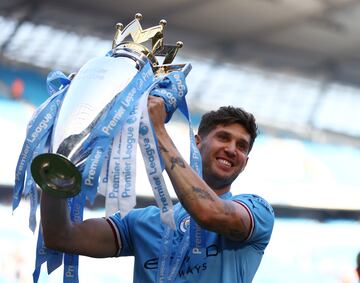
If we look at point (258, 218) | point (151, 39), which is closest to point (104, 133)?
point (151, 39)

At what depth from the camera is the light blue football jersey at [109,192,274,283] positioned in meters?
2.29

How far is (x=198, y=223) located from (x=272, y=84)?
1060 centimetres

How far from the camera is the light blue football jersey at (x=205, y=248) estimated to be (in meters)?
2.29

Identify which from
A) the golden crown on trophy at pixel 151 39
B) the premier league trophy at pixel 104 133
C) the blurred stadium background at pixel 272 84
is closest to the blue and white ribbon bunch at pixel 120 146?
the premier league trophy at pixel 104 133

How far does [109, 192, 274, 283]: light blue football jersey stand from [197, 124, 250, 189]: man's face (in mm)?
61

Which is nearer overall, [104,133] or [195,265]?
[104,133]

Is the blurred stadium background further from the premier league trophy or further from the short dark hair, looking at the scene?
the premier league trophy

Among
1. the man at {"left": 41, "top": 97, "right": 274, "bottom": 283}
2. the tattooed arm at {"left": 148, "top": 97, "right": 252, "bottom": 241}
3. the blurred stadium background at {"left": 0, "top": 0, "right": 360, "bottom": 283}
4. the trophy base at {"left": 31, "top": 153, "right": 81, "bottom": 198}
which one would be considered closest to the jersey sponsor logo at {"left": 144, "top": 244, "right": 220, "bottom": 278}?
the man at {"left": 41, "top": 97, "right": 274, "bottom": 283}

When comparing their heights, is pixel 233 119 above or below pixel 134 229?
above

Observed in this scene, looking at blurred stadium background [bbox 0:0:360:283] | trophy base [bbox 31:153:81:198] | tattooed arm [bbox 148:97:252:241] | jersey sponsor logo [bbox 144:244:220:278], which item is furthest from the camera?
blurred stadium background [bbox 0:0:360:283]

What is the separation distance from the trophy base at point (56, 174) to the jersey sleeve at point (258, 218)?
541 mm

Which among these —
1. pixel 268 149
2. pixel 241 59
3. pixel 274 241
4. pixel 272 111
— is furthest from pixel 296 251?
pixel 241 59

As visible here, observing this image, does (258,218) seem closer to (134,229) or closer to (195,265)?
(195,265)

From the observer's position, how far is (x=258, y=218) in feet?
7.70
